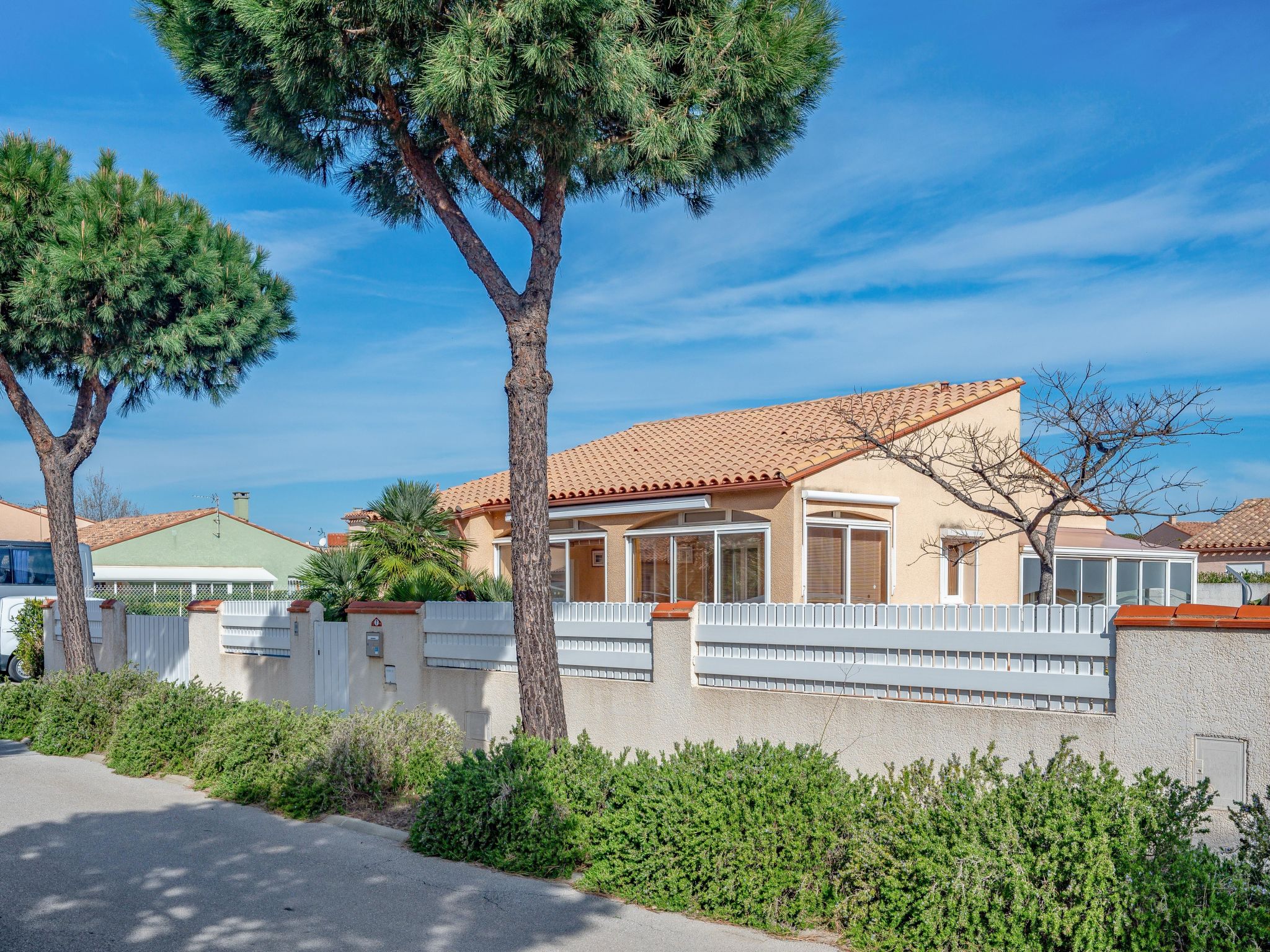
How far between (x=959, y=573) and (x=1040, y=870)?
542 inches

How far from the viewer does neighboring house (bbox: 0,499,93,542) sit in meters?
44.1

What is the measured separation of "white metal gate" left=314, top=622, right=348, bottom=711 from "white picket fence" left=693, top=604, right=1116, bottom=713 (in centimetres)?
525

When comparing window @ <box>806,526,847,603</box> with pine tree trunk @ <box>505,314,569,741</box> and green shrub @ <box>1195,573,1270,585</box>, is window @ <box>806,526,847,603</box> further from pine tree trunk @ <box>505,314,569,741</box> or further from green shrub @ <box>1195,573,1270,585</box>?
green shrub @ <box>1195,573,1270,585</box>

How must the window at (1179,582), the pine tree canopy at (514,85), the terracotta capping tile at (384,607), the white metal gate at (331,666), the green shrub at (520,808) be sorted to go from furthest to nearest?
the window at (1179,582) < the white metal gate at (331,666) < the terracotta capping tile at (384,607) < the pine tree canopy at (514,85) < the green shrub at (520,808)

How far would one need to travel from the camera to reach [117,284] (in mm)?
15109

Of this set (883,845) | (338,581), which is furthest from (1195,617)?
(338,581)

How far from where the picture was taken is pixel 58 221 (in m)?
15.0

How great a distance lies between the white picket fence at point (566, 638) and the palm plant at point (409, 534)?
6.60m

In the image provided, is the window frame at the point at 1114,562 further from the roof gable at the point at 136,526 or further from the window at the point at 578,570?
the roof gable at the point at 136,526

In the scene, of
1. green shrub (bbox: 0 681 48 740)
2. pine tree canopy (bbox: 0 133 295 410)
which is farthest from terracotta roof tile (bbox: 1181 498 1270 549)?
green shrub (bbox: 0 681 48 740)

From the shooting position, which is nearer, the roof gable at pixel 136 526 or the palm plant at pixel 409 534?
the palm plant at pixel 409 534

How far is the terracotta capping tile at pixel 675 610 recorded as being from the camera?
9.57 meters

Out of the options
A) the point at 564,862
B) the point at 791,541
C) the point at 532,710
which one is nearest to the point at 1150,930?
the point at 564,862

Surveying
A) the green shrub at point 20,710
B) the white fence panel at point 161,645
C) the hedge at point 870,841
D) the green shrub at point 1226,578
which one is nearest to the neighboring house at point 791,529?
the white fence panel at point 161,645
